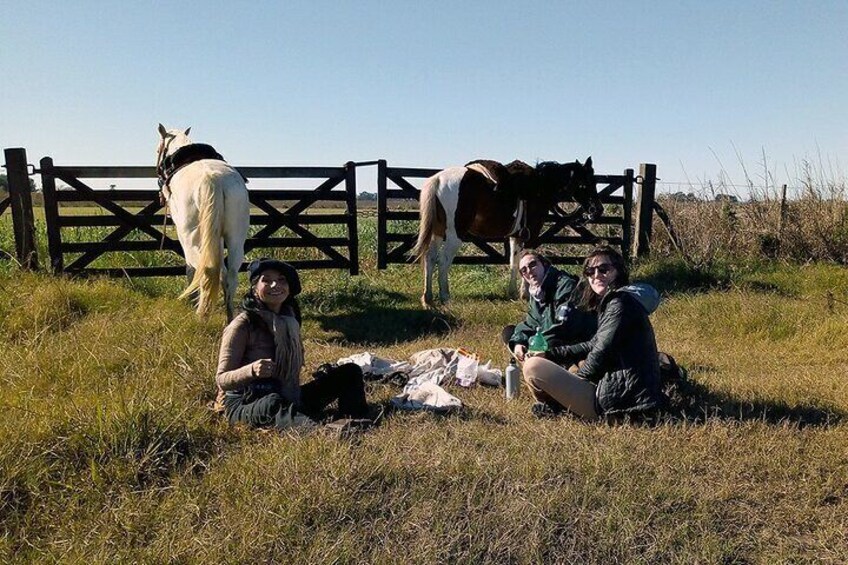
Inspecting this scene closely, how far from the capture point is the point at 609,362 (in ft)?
12.8

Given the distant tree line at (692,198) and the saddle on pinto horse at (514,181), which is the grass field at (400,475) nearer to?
the saddle on pinto horse at (514,181)

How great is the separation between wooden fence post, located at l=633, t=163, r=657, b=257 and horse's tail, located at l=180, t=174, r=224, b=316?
7624mm

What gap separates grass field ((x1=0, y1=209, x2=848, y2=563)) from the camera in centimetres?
257

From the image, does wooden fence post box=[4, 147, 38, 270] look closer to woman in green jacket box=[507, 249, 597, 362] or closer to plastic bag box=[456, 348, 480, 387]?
plastic bag box=[456, 348, 480, 387]

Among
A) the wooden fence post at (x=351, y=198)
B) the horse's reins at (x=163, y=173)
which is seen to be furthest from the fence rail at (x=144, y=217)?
the horse's reins at (x=163, y=173)

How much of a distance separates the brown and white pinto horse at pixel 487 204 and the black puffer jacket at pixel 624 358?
420 cm

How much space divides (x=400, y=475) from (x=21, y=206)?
735 cm

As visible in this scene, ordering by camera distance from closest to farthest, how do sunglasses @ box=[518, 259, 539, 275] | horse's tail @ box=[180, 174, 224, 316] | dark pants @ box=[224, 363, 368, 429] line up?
dark pants @ box=[224, 363, 368, 429]
sunglasses @ box=[518, 259, 539, 275]
horse's tail @ box=[180, 174, 224, 316]

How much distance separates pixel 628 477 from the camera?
122 inches

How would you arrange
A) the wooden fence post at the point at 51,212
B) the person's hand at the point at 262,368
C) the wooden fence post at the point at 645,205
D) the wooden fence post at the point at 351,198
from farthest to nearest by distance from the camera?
1. the wooden fence post at the point at 645,205
2. the wooden fence post at the point at 351,198
3. the wooden fence post at the point at 51,212
4. the person's hand at the point at 262,368

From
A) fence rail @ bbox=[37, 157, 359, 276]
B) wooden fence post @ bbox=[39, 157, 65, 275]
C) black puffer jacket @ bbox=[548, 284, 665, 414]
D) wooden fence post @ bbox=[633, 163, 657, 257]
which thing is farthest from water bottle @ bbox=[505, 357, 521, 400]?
wooden fence post @ bbox=[633, 163, 657, 257]

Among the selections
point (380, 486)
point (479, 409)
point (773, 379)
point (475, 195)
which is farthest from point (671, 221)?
point (380, 486)

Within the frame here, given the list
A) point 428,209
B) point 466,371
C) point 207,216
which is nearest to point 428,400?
point 466,371

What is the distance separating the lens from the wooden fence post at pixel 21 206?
768 centimetres
